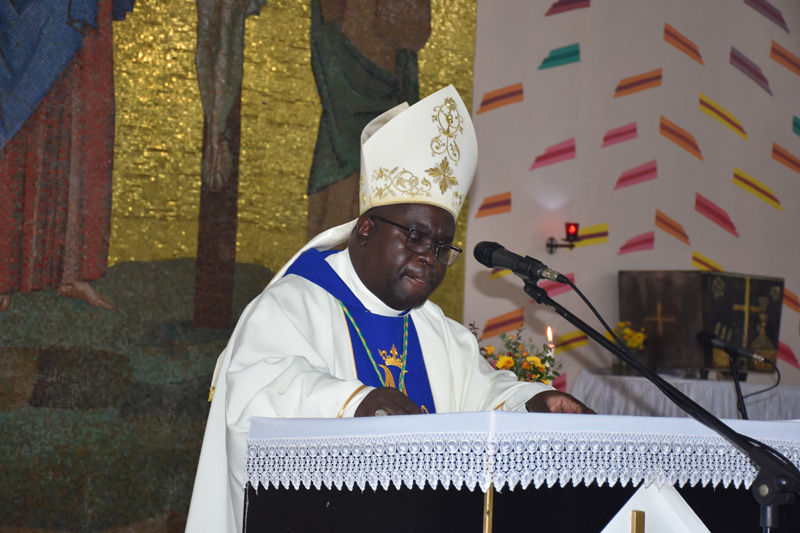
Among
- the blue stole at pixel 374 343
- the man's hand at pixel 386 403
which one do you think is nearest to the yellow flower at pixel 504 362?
the blue stole at pixel 374 343

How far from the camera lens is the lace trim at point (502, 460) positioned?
1666 millimetres

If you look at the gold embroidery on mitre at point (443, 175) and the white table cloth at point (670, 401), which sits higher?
the gold embroidery on mitre at point (443, 175)

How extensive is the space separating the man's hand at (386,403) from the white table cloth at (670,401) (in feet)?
14.0

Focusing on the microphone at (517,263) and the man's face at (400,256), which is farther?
the man's face at (400,256)

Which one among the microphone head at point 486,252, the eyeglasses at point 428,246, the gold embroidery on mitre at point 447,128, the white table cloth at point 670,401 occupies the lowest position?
the white table cloth at point 670,401

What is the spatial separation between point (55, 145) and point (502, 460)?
4195mm

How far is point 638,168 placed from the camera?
7508 millimetres

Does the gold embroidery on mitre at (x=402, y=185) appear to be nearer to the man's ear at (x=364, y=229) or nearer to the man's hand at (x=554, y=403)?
the man's ear at (x=364, y=229)

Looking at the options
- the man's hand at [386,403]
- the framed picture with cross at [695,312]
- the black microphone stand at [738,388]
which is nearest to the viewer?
the man's hand at [386,403]

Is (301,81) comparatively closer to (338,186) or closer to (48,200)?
(338,186)

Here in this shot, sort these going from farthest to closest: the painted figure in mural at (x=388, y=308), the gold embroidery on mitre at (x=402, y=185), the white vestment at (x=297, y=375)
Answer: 1. the gold embroidery on mitre at (x=402, y=185)
2. the painted figure in mural at (x=388, y=308)
3. the white vestment at (x=297, y=375)

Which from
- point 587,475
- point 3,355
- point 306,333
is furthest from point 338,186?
point 587,475

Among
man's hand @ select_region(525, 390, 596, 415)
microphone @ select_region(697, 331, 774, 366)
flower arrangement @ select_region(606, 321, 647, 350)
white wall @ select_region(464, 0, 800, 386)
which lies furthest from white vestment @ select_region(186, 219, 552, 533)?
flower arrangement @ select_region(606, 321, 647, 350)

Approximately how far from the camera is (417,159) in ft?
10.4
